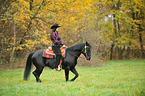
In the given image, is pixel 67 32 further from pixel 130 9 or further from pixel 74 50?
pixel 130 9

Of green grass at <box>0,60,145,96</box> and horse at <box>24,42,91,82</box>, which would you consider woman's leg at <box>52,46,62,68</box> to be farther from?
green grass at <box>0,60,145,96</box>

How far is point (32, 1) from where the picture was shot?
55.6ft

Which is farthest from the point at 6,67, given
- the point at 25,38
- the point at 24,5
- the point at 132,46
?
the point at 132,46

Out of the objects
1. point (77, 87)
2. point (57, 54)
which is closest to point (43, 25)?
point (57, 54)

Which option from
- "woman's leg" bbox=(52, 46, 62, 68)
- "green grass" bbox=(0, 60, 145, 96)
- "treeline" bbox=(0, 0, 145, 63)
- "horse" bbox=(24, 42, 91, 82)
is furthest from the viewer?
"treeline" bbox=(0, 0, 145, 63)

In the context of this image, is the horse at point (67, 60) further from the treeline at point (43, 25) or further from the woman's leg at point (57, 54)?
the treeline at point (43, 25)

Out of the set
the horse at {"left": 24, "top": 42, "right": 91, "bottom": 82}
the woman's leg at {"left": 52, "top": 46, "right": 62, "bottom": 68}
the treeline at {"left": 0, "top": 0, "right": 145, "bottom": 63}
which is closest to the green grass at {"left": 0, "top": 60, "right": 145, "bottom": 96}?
the horse at {"left": 24, "top": 42, "right": 91, "bottom": 82}

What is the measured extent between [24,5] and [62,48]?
8.15m

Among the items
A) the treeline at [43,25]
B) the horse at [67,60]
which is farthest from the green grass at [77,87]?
the treeline at [43,25]

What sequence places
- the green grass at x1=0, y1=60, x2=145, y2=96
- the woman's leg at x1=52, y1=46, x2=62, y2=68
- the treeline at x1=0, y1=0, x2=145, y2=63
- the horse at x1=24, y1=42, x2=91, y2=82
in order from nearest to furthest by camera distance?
the green grass at x1=0, y1=60, x2=145, y2=96 → the woman's leg at x1=52, y1=46, x2=62, y2=68 → the horse at x1=24, y1=42, x2=91, y2=82 → the treeline at x1=0, y1=0, x2=145, y2=63

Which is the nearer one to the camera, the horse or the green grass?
the green grass

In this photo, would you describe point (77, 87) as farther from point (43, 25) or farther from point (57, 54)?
point (43, 25)

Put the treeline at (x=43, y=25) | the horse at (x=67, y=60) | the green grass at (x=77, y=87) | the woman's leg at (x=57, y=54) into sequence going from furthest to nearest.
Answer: the treeline at (x=43, y=25) < the horse at (x=67, y=60) < the woman's leg at (x=57, y=54) < the green grass at (x=77, y=87)

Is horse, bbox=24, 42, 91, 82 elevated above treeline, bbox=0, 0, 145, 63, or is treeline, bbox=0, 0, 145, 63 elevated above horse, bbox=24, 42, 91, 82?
treeline, bbox=0, 0, 145, 63
